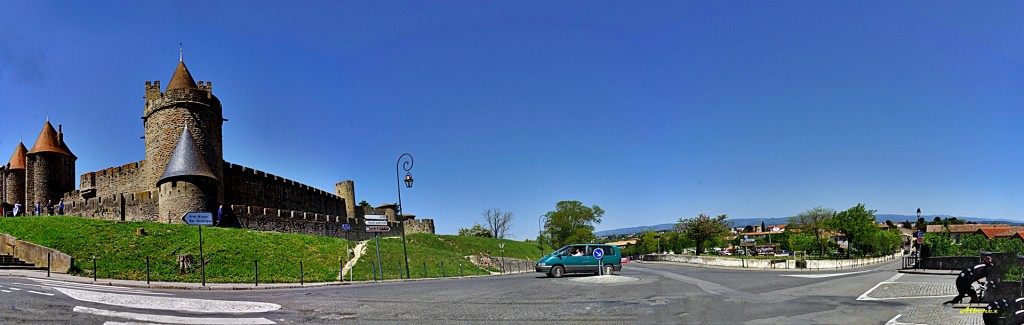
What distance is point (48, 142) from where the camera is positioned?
53.0m

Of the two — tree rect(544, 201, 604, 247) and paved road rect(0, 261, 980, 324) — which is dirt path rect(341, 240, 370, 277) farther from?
tree rect(544, 201, 604, 247)

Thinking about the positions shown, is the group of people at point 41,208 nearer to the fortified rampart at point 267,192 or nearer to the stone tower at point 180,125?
the stone tower at point 180,125

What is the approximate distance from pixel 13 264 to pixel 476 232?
89502mm

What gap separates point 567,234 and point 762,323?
286 ft

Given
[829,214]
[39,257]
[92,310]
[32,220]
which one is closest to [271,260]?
[39,257]

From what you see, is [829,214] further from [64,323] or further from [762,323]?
[64,323]

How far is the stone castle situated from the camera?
136 ft

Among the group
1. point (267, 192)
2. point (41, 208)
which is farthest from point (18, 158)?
point (267, 192)

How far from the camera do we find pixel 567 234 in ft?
326

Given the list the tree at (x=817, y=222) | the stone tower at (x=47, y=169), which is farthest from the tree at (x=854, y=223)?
the stone tower at (x=47, y=169)

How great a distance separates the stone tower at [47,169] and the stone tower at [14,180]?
3006mm

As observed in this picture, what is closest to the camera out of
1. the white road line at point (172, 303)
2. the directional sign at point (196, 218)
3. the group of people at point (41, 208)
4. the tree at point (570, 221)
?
the white road line at point (172, 303)

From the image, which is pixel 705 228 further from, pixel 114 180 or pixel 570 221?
pixel 114 180

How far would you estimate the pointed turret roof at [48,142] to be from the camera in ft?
173
